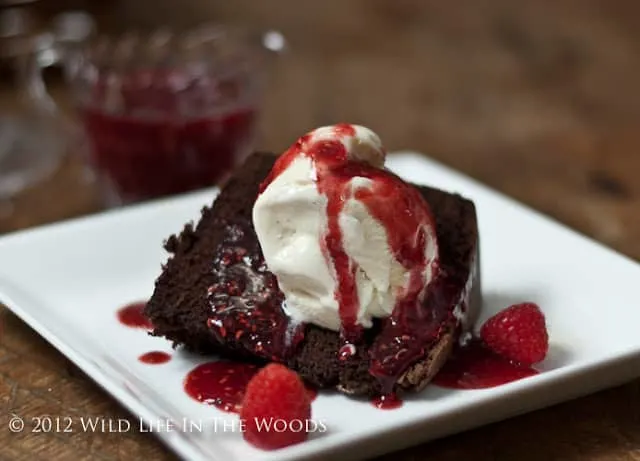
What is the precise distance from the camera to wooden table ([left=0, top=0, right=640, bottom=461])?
197 cm

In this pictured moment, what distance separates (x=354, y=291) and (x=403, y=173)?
1.03 m

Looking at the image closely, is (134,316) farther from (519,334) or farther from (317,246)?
(519,334)

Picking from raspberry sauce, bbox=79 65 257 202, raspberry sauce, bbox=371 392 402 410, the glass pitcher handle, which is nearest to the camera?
raspberry sauce, bbox=371 392 402 410

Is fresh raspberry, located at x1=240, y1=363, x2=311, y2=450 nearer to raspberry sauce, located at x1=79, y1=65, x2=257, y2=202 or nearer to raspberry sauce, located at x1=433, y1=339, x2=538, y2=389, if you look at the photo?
raspberry sauce, located at x1=433, y1=339, x2=538, y2=389

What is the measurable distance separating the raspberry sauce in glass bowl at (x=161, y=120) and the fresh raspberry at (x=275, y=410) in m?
1.42

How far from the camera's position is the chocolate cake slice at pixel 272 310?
201cm

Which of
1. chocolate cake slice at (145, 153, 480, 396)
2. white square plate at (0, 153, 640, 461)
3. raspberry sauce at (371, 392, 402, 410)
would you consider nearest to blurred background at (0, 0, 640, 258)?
white square plate at (0, 153, 640, 461)

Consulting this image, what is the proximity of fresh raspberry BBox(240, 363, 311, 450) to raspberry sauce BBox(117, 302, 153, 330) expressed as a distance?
522 millimetres

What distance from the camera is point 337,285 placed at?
202 centimetres

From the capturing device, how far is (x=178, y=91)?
125 inches

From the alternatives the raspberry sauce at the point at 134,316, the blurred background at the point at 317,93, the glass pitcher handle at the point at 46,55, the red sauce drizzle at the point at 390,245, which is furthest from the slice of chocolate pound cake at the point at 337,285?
the glass pitcher handle at the point at 46,55

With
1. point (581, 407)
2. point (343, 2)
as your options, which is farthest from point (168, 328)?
point (343, 2)

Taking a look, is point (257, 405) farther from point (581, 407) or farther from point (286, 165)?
point (581, 407)

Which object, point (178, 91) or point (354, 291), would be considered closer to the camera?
point (354, 291)
